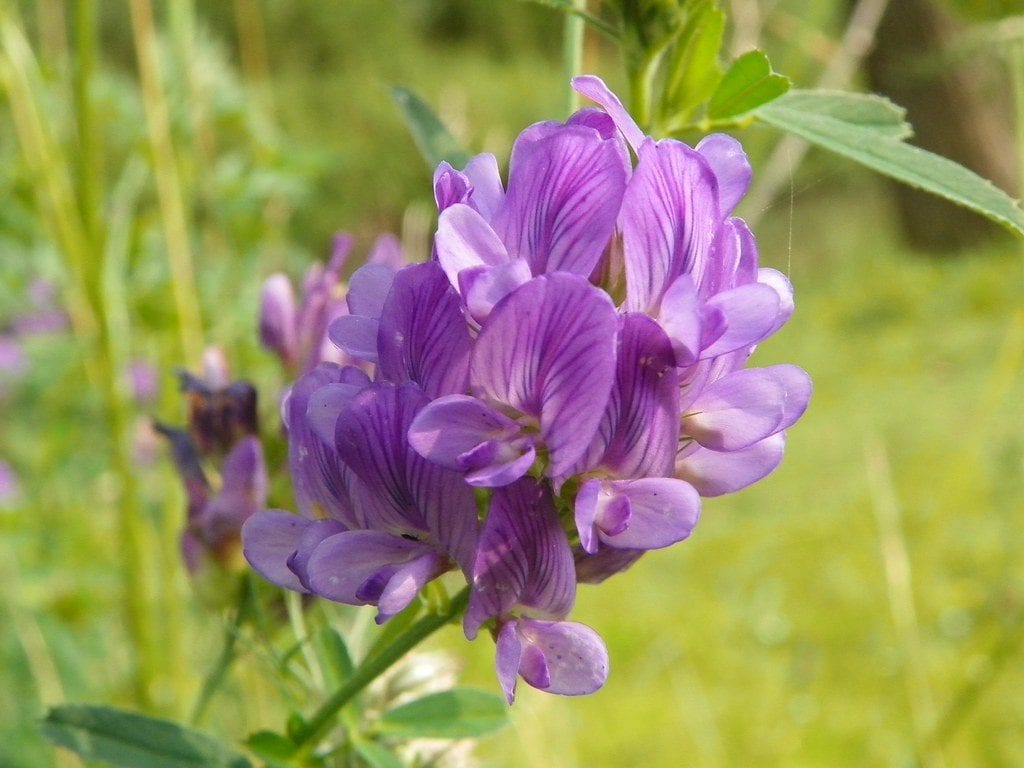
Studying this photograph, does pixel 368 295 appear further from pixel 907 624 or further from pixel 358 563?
pixel 907 624

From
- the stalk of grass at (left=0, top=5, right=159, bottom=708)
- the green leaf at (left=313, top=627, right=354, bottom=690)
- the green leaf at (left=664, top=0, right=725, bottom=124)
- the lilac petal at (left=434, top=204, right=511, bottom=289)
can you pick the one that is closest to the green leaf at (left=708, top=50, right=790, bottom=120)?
the green leaf at (left=664, top=0, right=725, bottom=124)

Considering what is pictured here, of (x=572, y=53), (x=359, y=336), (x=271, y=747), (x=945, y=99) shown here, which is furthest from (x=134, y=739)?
(x=945, y=99)

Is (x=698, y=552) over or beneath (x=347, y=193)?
over

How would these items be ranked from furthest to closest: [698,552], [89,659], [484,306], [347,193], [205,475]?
1. [347,193]
2. [698,552]
3. [89,659]
4. [205,475]
5. [484,306]

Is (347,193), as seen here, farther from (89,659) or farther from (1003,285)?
(89,659)

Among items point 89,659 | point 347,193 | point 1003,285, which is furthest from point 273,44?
point 89,659

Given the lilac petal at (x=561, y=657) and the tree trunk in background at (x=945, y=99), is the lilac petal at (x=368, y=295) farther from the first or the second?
the tree trunk in background at (x=945, y=99)

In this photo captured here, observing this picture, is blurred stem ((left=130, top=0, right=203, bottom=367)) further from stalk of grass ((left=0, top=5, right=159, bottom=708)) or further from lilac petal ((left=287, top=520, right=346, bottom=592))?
lilac petal ((left=287, top=520, right=346, bottom=592))
